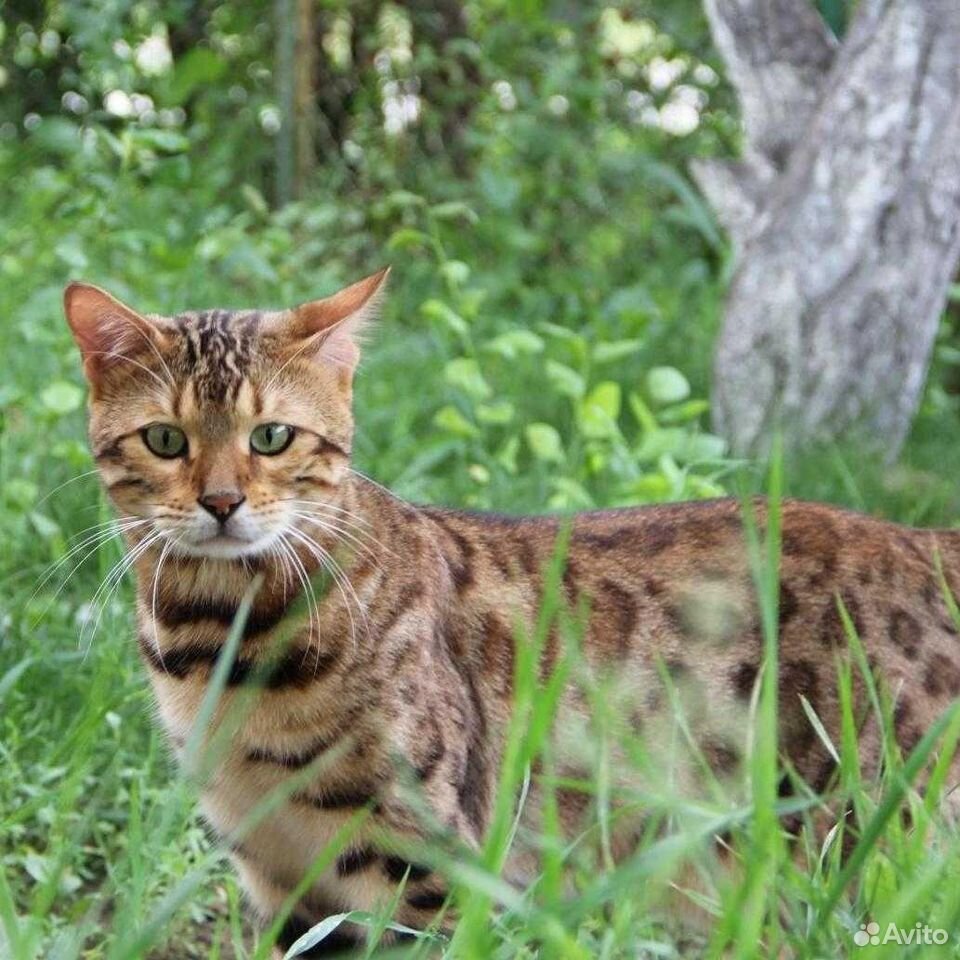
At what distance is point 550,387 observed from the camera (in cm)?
564

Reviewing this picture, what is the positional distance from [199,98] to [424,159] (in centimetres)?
120

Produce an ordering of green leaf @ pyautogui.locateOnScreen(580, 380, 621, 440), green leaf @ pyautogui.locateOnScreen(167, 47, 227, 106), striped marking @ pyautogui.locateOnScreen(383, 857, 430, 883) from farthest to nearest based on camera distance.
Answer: green leaf @ pyautogui.locateOnScreen(167, 47, 227, 106) → green leaf @ pyautogui.locateOnScreen(580, 380, 621, 440) → striped marking @ pyautogui.locateOnScreen(383, 857, 430, 883)

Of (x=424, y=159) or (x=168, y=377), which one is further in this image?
(x=424, y=159)

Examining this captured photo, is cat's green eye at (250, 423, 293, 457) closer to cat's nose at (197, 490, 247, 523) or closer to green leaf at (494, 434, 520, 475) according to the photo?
cat's nose at (197, 490, 247, 523)

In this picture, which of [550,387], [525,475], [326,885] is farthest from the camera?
[550,387]

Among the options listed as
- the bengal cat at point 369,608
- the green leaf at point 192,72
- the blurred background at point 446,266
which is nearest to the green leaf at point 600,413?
the blurred background at point 446,266

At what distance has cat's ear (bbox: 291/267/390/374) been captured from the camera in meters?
2.88

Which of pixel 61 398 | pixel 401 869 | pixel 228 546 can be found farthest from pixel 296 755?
pixel 61 398

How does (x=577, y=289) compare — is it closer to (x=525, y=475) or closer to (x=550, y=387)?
(x=550, y=387)

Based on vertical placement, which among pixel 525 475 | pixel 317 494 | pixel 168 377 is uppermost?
pixel 168 377

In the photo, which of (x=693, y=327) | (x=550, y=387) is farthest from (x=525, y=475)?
(x=693, y=327)

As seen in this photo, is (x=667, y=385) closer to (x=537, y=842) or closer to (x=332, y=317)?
(x=332, y=317)

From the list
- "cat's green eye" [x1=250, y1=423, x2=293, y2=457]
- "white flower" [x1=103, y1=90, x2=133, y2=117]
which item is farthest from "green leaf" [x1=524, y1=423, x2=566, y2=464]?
"cat's green eye" [x1=250, y1=423, x2=293, y2=457]

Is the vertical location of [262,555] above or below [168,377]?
below
